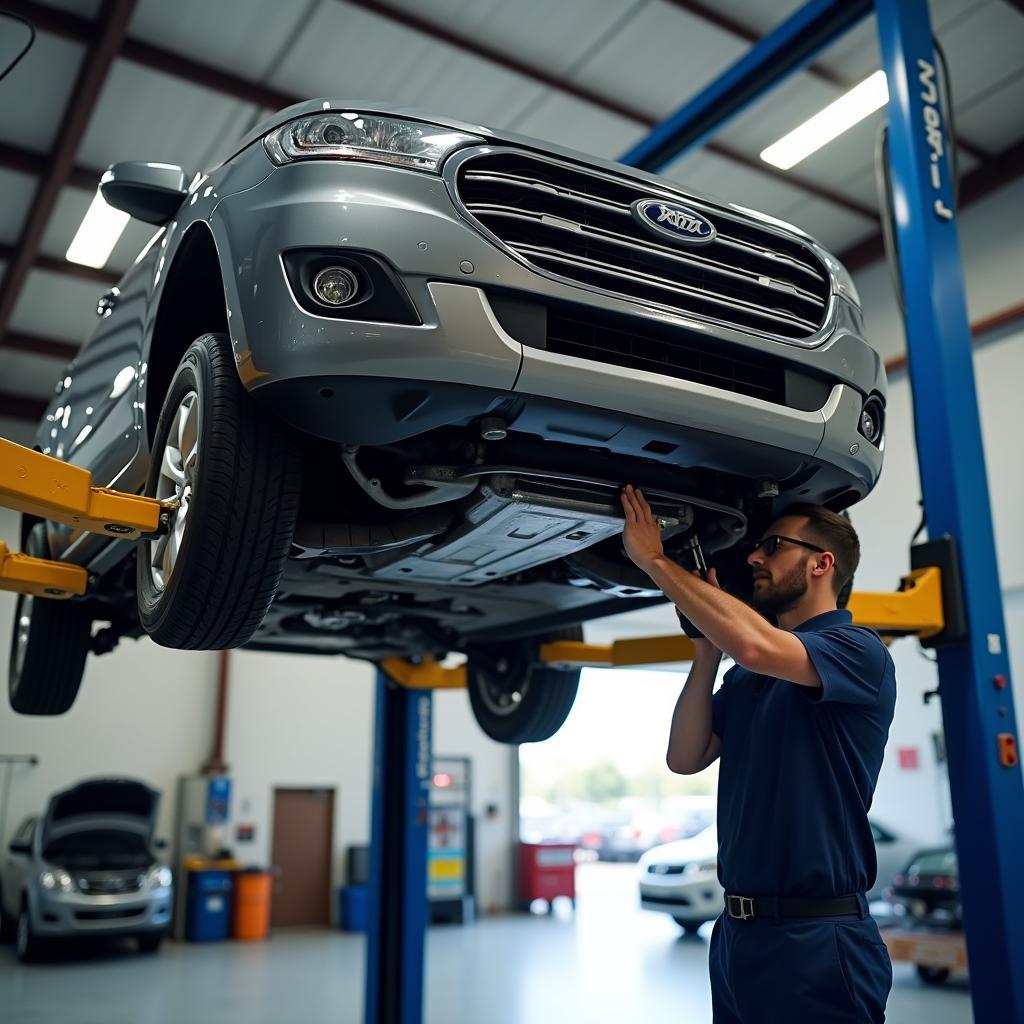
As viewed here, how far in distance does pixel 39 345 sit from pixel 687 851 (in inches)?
350

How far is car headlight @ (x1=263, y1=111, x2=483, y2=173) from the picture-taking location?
6.22 feet

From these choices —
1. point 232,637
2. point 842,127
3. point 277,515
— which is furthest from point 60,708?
point 842,127

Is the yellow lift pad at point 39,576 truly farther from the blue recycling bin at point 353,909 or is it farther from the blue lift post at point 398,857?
the blue recycling bin at point 353,909

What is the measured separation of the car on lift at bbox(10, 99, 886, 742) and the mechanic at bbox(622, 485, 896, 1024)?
8.4 inches

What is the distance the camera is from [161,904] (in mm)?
9641

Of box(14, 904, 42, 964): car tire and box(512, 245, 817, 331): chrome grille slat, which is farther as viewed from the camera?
box(14, 904, 42, 964): car tire

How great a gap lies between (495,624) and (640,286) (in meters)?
2.00

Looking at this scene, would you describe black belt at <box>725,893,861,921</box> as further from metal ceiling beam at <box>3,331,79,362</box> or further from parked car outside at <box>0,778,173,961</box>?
metal ceiling beam at <box>3,331,79,362</box>

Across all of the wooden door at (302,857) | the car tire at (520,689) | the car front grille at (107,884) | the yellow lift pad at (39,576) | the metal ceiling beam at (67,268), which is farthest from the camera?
the wooden door at (302,857)

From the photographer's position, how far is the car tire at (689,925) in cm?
1048

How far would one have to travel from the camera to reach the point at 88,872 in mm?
9406

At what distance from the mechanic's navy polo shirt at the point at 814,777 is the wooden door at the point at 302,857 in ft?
36.2

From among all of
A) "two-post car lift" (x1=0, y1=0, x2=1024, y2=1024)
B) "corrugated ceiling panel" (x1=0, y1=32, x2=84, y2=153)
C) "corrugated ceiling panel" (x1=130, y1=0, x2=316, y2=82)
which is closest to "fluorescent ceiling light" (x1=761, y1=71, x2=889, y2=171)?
"two-post car lift" (x1=0, y1=0, x2=1024, y2=1024)

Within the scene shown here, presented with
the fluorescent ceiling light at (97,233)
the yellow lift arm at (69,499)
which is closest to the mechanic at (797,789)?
the yellow lift arm at (69,499)
